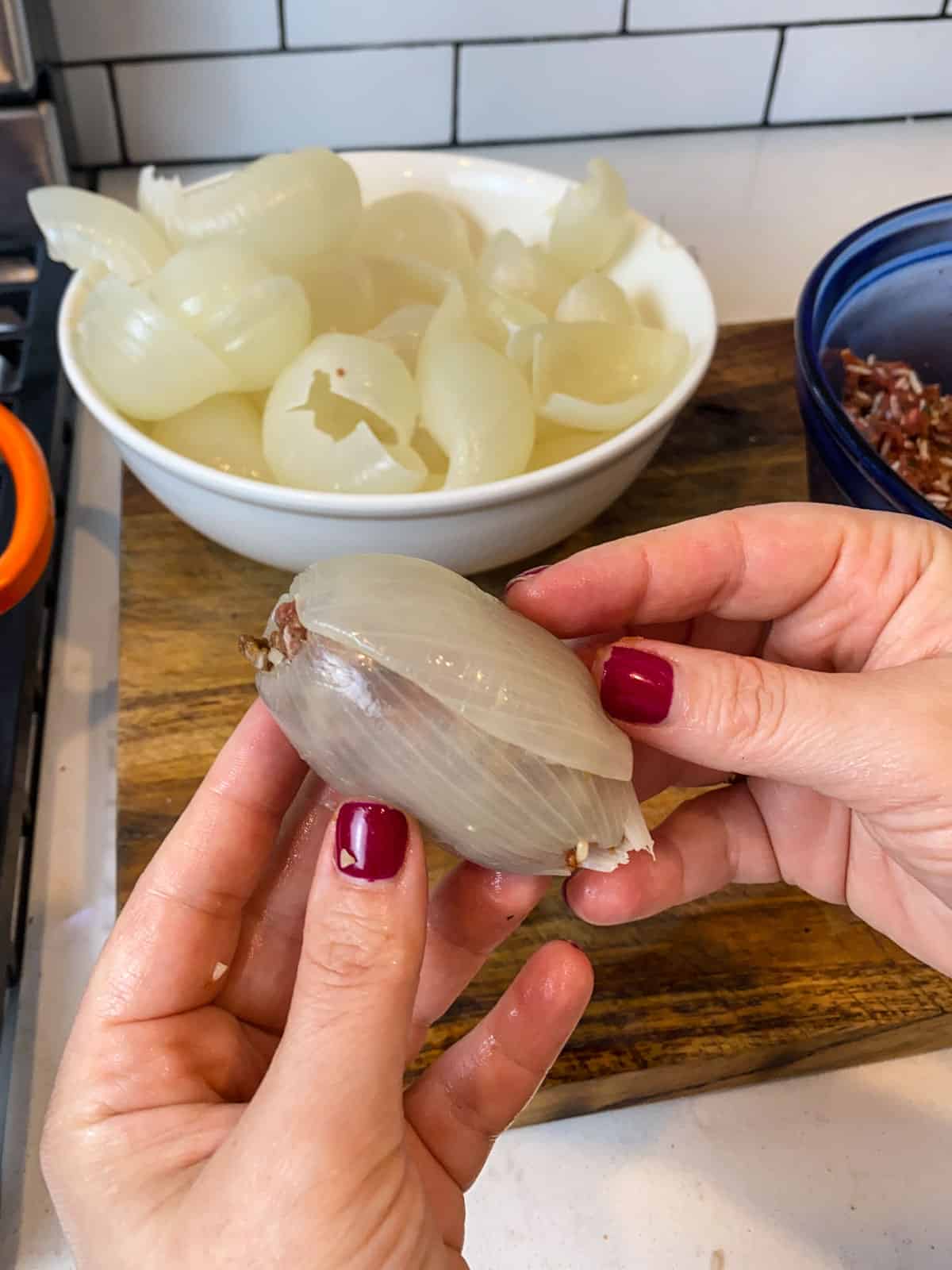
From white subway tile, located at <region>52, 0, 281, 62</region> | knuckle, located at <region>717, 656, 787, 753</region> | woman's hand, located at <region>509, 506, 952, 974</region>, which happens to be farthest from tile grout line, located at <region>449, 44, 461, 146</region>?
knuckle, located at <region>717, 656, 787, 753</region>

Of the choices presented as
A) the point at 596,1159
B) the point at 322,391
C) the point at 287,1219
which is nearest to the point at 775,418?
the point at 322,391

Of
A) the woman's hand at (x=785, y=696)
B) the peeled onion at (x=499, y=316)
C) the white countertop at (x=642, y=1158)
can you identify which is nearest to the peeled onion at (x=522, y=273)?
the peeled onion at (x=499, y=316)

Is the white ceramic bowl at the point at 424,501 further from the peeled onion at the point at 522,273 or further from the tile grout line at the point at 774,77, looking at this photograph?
the tile grout line at the point at 774,77

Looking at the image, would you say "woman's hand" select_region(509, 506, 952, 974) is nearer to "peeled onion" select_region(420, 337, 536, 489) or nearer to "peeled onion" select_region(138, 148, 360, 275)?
"peeled onion" select_region(420, 337, 536, 489)

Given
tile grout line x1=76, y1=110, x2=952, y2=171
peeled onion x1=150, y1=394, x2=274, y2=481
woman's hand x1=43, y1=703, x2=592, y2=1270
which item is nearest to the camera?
woman's hand x1=43, y1=703, x2=592, y2=1270

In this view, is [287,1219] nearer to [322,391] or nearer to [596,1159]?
[596,1159]

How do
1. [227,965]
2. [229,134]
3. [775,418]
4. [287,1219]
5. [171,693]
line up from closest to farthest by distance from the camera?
1. [287,1219]
2. [227,965]
3. [171,693]
4. [775,418]
5. [229,134]
